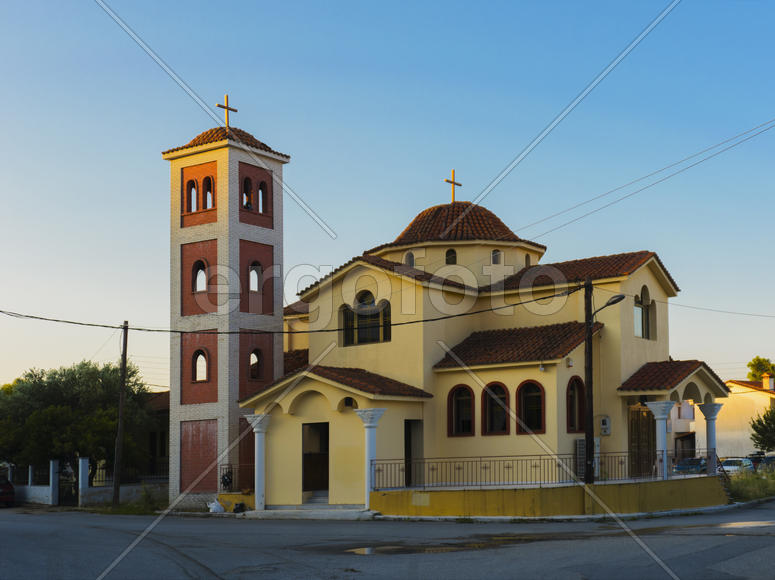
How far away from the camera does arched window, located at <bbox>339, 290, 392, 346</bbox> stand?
29.8 m

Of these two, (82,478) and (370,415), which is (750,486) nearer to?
(370,415)

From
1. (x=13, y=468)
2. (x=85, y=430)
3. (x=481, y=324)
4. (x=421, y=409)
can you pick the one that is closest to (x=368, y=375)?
(x=421, y=409)

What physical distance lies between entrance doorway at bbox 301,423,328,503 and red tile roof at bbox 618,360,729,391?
33.7 feet

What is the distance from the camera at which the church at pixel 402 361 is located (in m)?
26.7

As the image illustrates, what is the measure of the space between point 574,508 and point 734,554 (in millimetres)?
9539

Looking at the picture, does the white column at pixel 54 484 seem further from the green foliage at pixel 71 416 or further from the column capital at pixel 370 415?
the column capital at pixel 370 415

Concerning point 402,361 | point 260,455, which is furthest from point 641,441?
point 260,455

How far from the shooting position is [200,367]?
32562mm

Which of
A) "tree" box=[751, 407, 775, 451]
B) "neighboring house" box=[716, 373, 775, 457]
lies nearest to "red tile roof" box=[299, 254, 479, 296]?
"tree" box=[751, 407, 775, 451]

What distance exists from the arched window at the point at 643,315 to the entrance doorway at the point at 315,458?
11.3 metres

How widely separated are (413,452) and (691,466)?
1000 centimetres

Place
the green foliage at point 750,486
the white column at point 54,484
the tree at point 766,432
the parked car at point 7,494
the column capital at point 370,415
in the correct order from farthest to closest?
the tree at point 766,432 < the parked car at point 7,494 < the white column at point 54,484 < the green foliage at point 750,486 < the column capital at point 370,415

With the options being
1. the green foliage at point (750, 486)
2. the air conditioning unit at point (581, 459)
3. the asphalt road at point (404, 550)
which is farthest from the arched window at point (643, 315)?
the asphalt road at point (404, 550)

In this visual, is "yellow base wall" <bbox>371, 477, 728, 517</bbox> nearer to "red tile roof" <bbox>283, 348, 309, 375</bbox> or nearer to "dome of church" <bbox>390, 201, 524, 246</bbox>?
"red tile roof" <bbox>283, 348, 309, 375</bbox>
